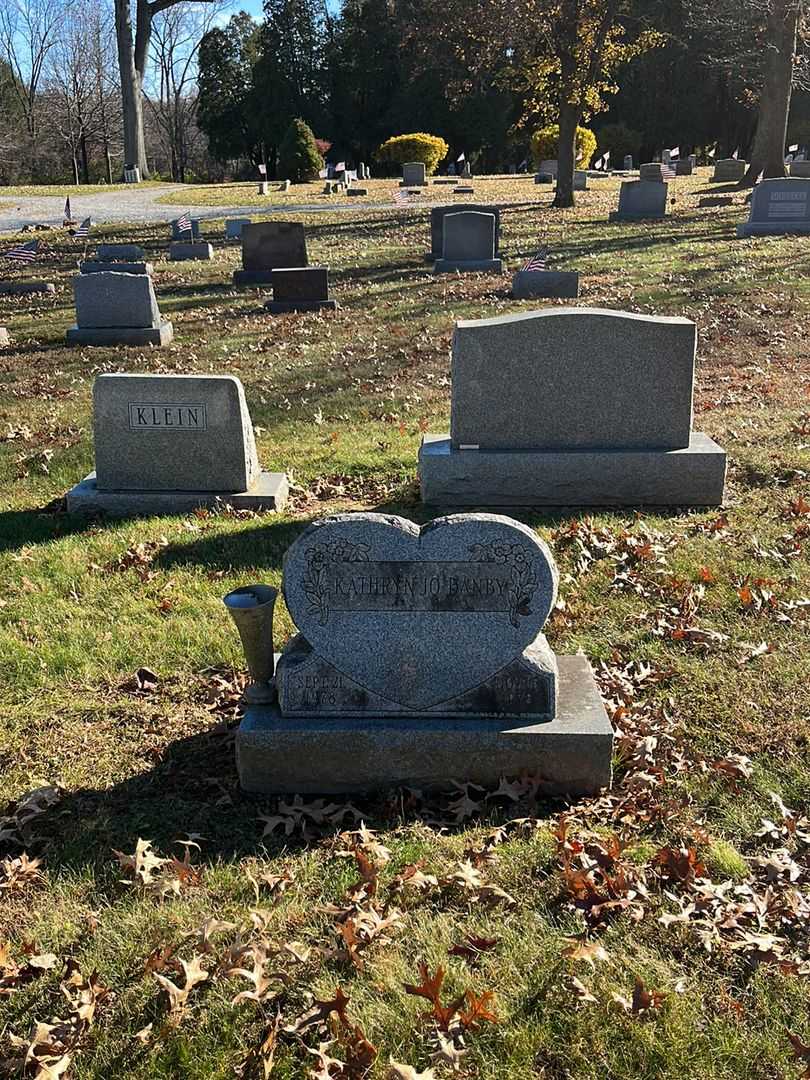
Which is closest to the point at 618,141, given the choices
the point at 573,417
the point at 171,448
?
the point at 573,417

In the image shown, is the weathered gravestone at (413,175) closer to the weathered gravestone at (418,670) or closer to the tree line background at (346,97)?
the tree line background at (346,97)

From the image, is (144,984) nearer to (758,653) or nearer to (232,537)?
(758,653)

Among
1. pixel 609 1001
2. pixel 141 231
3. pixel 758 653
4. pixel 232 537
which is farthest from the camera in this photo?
pixel 141 231

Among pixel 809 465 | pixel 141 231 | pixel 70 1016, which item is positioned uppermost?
pixel 141 231

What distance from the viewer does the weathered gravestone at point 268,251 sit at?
61.6 ft

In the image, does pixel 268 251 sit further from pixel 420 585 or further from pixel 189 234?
pixel 420 585

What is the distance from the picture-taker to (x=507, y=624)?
4227 mm

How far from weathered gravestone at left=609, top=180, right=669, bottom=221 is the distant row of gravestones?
19770 mm

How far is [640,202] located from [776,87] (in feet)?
21.2

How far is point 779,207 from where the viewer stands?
21.8 metres

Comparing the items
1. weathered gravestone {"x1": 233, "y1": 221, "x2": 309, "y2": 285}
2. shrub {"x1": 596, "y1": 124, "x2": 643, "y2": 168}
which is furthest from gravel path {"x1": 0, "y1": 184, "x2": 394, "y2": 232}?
shrub {"x1": 596, "y1": 124, "x2": 643, "y2": 168}

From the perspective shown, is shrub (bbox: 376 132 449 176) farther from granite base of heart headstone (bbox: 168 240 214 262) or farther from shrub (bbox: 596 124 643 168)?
granite base of heart headstone (bbox: 168 240 214 262)

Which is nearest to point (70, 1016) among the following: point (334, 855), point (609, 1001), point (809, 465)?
point (334, 855)

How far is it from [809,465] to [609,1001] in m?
6.19
